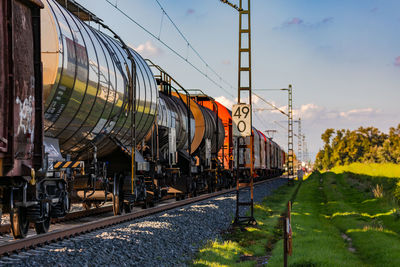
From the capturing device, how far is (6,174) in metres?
6.62

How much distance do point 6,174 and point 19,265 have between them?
1274 millimetres

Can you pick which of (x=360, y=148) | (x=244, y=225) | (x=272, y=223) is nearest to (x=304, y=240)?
(x=244, y=225)

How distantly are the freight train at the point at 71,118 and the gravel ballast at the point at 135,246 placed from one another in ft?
3.37

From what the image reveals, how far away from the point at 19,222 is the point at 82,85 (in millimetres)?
3067

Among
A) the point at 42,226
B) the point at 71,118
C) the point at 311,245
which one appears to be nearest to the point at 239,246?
the point at 311,245

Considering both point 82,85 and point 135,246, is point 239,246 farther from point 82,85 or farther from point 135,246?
point 82,85

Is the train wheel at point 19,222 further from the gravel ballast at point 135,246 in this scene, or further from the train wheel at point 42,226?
the gravel ballast at point 135,246

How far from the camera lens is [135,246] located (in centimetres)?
881

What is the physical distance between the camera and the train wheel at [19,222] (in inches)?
328

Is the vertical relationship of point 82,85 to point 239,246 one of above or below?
above

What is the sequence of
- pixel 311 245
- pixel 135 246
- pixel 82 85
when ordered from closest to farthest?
pixel 135 246
pixel 82 85
pixel 311 245

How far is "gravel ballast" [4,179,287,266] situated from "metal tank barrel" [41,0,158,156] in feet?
7.62

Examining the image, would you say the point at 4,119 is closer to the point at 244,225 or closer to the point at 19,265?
the point at 19,265

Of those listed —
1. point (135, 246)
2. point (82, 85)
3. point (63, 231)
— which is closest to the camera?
point (135, 246)
